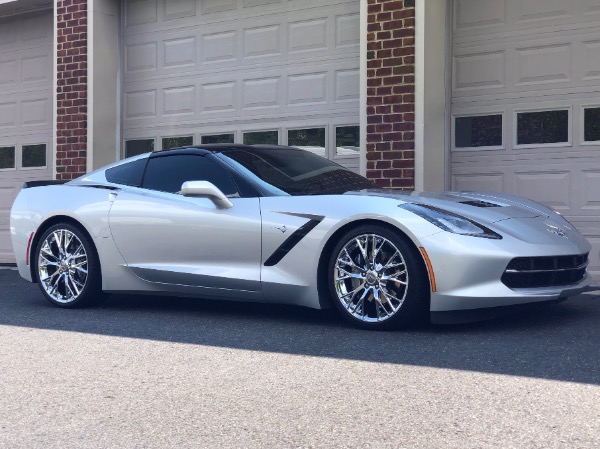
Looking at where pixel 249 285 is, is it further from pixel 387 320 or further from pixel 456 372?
pixel 456 372

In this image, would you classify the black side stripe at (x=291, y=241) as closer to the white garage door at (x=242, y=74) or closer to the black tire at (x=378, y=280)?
the black tire at (x=378, y=280)

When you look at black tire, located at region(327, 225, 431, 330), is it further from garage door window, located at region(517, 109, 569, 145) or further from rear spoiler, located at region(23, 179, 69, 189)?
garage door window, located at region(517, 109, 569, 145)

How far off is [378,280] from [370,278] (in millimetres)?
56

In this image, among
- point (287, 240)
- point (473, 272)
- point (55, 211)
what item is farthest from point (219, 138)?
point (473, 272)

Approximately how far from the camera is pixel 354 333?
6.04 m

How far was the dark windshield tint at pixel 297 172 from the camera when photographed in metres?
6.81

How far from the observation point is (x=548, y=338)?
5.66 m

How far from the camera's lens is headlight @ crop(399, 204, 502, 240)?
5.88 meters

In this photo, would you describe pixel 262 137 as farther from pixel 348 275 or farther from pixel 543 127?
pixel 348 275

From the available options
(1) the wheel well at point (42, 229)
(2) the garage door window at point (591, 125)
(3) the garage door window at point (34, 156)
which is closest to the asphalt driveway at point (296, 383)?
(1) the wheel well at point (42, 229)

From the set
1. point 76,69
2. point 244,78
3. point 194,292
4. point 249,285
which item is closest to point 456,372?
point 249,285

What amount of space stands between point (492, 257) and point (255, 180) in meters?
1.91

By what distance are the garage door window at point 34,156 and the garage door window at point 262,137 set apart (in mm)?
3641

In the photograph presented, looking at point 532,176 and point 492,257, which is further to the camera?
point 532,176
